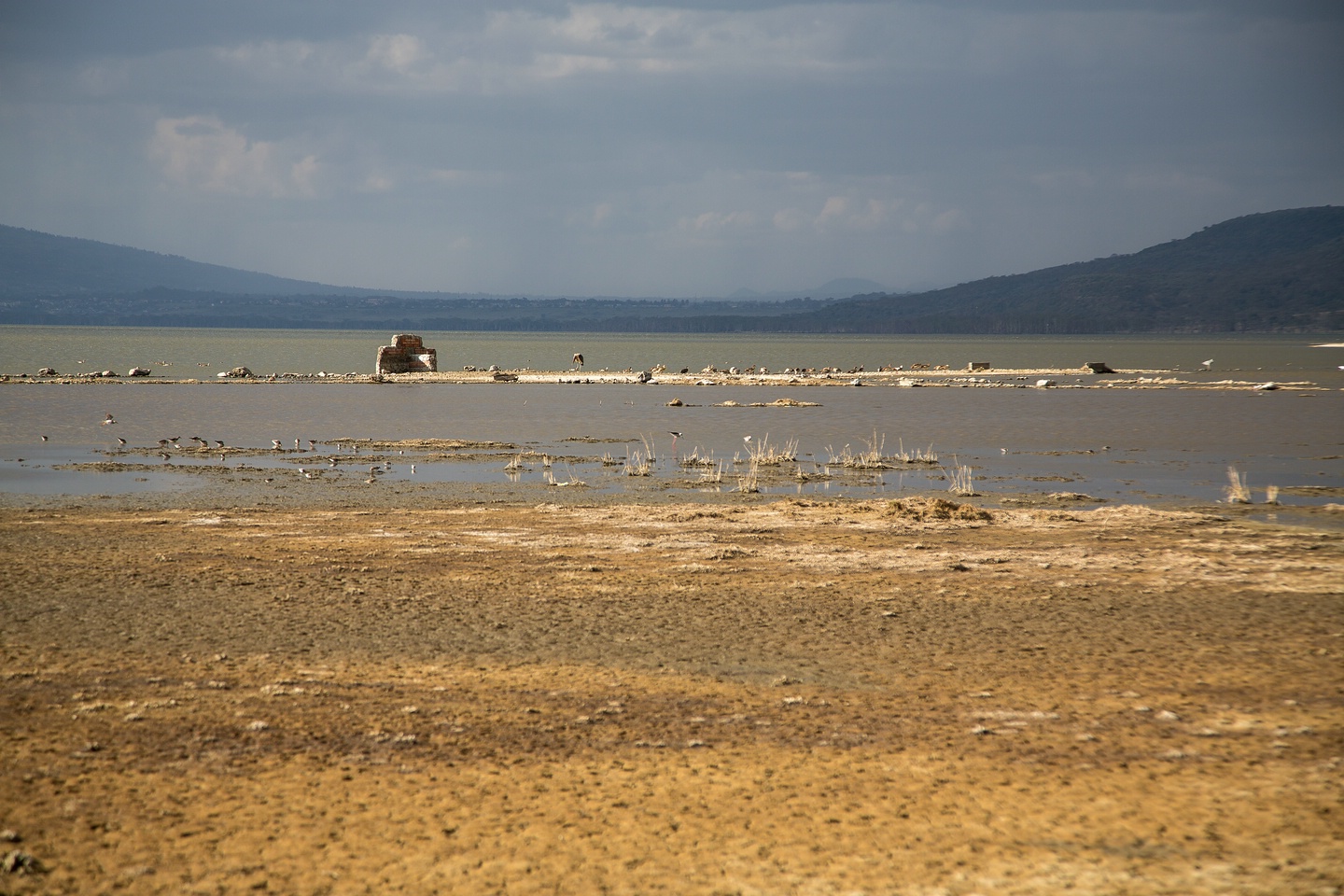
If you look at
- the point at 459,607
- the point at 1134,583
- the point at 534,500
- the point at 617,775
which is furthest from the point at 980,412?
the point at 617,775

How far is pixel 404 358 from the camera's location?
67.3m

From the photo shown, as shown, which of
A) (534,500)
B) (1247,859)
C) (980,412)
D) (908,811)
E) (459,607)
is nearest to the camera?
(1247,859)

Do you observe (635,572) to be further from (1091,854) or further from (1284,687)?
(1091,854)

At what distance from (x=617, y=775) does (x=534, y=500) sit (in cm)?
1242

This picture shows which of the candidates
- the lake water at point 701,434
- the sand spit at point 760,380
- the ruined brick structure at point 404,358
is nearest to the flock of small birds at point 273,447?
the lake water at point 701,434

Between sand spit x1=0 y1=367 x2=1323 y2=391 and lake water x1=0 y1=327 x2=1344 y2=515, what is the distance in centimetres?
200

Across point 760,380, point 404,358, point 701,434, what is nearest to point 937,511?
point 701,434

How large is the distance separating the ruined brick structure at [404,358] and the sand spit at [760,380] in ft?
3.43

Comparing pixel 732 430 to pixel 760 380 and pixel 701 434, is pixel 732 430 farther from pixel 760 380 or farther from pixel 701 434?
pixel 760 380

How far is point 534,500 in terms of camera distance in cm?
1967

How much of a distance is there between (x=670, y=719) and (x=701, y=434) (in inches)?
972

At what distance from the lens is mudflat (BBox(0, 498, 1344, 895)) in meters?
6.31

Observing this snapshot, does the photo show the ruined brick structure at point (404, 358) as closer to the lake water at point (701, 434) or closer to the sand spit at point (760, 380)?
the sand spit at point (760, 380)

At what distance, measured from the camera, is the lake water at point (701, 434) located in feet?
73.6
